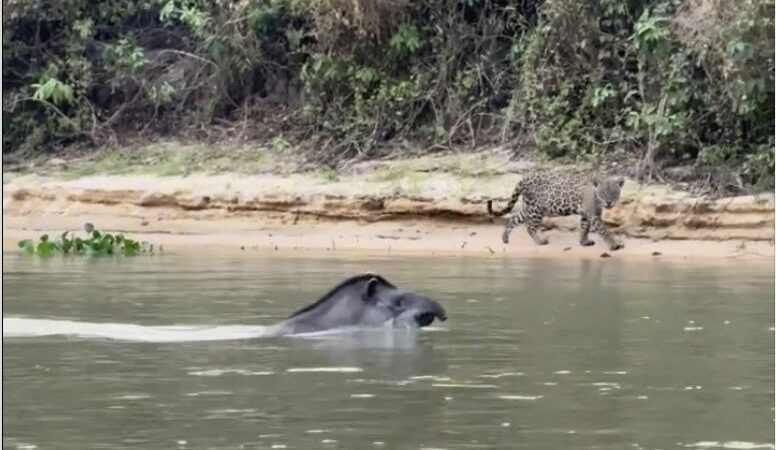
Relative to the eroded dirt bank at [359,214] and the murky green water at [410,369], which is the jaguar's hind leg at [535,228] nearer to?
the eroded dirt bank at [359,214]

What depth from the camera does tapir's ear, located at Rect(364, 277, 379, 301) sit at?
42.7 feet

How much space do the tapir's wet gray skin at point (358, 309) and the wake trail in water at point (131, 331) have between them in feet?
0.79

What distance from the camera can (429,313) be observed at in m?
13.3

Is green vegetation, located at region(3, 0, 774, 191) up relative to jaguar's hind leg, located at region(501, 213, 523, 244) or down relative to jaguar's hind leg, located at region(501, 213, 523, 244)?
up

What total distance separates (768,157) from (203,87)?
361 inches

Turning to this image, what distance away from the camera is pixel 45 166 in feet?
90.3

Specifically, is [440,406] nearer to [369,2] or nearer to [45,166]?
[369,2]

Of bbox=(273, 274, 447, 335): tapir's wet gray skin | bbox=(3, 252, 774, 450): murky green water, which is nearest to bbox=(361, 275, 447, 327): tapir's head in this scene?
bbox=(273, 274, 447, 335): tapir's wet gray skin

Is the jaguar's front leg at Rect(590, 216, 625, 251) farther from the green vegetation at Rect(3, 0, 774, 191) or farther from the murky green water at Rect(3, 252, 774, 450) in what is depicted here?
the murky green water at Rect(3, 252, 774, 450)

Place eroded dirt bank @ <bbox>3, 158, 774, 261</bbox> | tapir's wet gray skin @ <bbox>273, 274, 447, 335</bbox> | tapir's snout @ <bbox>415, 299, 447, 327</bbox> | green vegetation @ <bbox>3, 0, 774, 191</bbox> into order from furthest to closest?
green vegetation @ <bbox>3, 0, 774, 191</bbox> < eroded dirt bank @ <bbox>3, 158, 774, 261</bbox> < tapir's snout @ <bbox>415, 299, 447, 327</bbox> < tapir's wet gray skin @ <bbox>273, 274, 447, 335</bbox>

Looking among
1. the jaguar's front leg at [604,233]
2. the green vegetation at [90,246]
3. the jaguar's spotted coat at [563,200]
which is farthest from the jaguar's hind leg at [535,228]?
the green vegetation at [90,246]

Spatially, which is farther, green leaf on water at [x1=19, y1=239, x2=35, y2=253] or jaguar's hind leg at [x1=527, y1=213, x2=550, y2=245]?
jaguar's hind leg at [x1=527, y1=213, x2=550, y2=245]

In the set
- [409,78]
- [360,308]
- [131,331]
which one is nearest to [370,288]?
[360,308]

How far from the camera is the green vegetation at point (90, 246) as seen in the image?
71.3 feet
